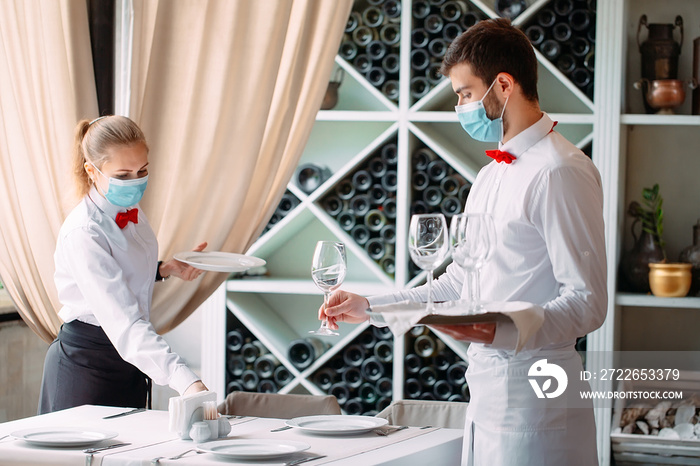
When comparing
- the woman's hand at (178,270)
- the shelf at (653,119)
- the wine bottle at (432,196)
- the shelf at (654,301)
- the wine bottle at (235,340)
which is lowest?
the wine bottle at (235,340)

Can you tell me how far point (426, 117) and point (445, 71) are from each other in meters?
1.55

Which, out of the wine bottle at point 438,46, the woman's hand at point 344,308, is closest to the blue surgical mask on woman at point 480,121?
the woman's hand at point 344,308

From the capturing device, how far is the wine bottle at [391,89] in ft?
11.1

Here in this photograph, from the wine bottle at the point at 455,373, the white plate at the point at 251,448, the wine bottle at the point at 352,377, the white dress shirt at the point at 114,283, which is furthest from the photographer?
the wine bottle at the point at 352,377

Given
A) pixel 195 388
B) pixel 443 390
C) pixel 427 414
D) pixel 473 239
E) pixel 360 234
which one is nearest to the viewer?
pixel 473 239

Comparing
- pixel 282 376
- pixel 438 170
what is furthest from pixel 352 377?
pixel 438 170

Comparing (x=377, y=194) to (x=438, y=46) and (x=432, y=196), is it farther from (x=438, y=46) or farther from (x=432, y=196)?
(x=438, y=46)

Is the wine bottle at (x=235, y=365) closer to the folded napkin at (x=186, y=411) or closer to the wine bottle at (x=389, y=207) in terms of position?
the wine bottle at (x=389, y=207)

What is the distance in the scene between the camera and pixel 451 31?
3270mm

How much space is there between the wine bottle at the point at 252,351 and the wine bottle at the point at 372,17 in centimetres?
141

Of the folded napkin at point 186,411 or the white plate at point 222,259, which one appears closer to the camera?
the folded napkin at point 186,411

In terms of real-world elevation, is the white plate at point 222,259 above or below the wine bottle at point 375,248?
below

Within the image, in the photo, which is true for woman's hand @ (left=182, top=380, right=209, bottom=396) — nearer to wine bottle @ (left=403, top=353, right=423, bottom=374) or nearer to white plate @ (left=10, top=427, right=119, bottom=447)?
white plate @ (left=10, top=427, right=119, bottom=447)

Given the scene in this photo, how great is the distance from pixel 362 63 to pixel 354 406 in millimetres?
1417
